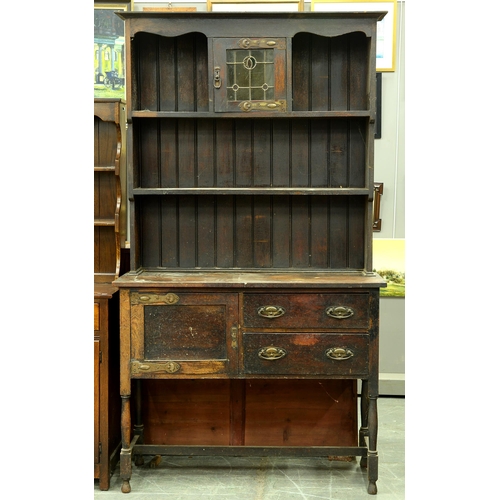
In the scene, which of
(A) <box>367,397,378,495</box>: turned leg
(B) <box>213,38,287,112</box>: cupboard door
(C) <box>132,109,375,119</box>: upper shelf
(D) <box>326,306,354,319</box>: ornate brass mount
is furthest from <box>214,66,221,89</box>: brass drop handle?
(A) <box>367,397,378,495</box>: turned leg

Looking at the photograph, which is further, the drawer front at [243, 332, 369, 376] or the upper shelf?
the upper shelf

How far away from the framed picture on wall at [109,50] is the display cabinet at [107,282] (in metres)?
1.02

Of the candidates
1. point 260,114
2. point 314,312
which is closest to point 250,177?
point 260,114

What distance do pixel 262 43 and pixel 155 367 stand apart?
1.62 metres

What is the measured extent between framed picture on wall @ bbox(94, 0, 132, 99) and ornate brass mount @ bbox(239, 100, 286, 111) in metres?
1.38

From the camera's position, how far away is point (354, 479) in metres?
2.98

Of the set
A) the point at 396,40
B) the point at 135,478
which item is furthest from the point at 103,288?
the point at 396,40

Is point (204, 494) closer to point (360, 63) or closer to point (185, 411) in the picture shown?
point (185, 411)

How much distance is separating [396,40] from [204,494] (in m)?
3.11

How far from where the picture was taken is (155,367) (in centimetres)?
278

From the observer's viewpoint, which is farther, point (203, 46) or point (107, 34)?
point (107, 34)

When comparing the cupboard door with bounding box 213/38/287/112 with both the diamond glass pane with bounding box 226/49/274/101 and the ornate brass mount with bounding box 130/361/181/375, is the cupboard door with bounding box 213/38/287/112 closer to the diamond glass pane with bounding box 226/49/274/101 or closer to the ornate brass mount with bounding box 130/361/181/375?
the diamond glass pane with bounding box 226/49/274/101

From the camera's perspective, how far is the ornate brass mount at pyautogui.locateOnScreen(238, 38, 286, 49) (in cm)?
291

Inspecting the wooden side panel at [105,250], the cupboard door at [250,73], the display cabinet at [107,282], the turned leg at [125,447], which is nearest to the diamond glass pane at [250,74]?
the cupboard door at [250,73]
